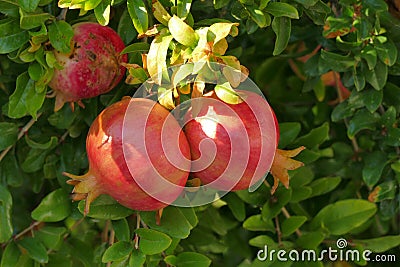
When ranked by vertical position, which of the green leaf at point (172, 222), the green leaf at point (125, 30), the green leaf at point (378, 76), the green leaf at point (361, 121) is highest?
the green leaf at point (125, 30)

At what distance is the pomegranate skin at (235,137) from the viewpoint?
82 cm

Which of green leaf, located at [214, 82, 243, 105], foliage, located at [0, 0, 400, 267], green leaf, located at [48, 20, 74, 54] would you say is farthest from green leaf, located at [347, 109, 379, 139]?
green leaf, located at [48, 20, 74, 54]

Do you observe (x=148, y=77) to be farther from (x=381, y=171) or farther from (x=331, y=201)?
(x=331, y=201)

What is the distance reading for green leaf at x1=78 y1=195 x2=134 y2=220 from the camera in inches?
37.0

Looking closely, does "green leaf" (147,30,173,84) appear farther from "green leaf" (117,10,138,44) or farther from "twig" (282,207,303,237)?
"twig" (282,207,303,237)

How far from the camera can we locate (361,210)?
1.16m

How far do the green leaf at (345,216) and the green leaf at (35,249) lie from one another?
1.48 feet

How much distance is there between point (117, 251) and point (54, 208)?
150 mm

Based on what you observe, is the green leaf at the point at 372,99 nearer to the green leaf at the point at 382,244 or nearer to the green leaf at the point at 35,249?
the green leaf at the point at 382,244

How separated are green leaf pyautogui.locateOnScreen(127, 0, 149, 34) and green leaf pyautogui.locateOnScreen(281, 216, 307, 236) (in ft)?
1.36

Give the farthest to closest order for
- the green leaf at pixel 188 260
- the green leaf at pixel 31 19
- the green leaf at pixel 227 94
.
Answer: the green leaf at pixel 188 260 → the green leaf at pixel 31 19 → the green leaf at pixel 227 94

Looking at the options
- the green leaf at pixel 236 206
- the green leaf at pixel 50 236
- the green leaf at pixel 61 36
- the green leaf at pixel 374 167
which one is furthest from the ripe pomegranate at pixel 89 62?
the green leaf at pixel 374 167

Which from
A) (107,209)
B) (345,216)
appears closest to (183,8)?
(107,209)

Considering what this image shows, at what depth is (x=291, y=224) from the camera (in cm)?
112
